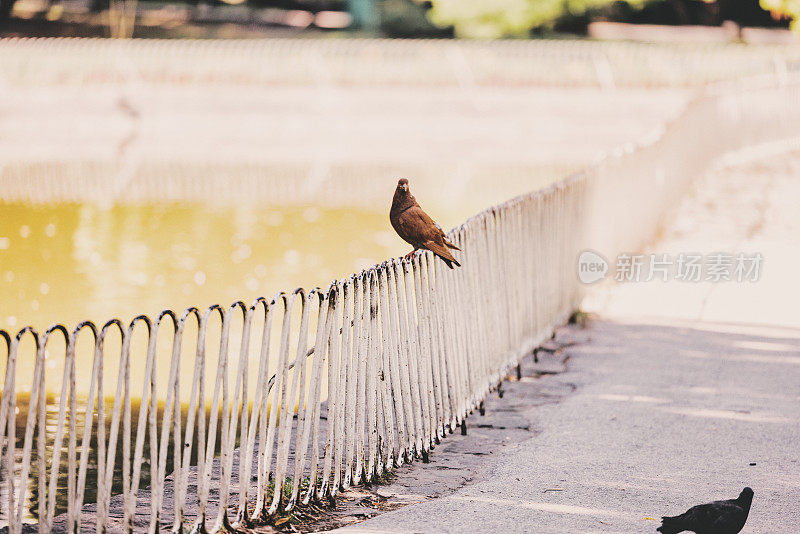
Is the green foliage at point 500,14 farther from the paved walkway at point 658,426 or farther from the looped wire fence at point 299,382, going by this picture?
the looped wire fence at point 299,382

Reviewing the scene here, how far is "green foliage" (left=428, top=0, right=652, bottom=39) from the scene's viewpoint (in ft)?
147

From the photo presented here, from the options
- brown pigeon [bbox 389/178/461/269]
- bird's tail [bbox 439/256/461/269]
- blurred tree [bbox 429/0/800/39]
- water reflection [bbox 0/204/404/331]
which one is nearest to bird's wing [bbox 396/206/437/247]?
brown pigeon [bbox 389/178/461/269]

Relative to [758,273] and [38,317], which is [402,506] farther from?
[758,273]

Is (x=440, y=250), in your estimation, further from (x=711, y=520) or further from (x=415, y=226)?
(x=711, y=520)

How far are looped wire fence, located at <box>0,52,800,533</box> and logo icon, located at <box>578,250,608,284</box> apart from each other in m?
0.16

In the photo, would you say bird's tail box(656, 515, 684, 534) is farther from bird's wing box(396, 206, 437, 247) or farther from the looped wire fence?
bird's wing box(396, 206, 437, 247)

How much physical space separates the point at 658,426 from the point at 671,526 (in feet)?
6.53

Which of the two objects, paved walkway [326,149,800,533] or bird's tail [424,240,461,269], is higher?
bird's tail [424,240,461,269]

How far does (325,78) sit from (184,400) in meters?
24.7

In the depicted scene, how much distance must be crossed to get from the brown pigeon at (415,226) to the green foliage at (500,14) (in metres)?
39.0

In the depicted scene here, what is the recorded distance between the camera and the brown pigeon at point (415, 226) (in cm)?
660

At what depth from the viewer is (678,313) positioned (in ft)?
36.2

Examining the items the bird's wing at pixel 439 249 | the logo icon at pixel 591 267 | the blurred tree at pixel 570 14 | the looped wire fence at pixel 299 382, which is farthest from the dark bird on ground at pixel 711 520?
the blurred tree at pixel 570 14

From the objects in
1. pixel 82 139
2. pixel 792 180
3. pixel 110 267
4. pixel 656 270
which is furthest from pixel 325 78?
pixel 656 270
